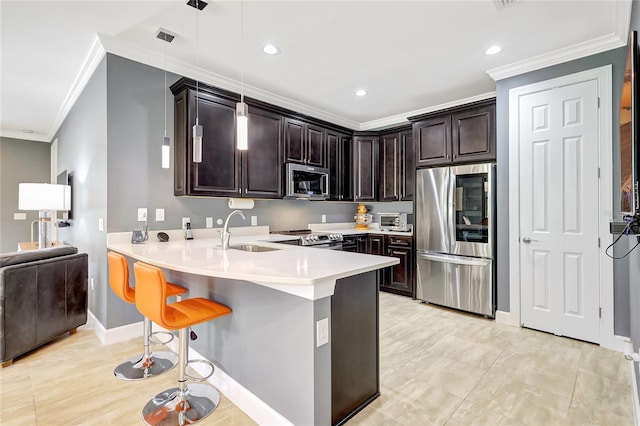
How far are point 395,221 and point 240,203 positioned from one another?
2.41 m

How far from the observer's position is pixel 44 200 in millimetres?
3623

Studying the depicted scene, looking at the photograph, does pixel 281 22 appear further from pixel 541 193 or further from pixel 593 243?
pixel 593 243

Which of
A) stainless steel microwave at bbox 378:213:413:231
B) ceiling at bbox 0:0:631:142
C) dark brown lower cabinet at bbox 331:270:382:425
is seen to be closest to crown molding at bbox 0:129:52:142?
ceiling at bbox 0:0:631:142

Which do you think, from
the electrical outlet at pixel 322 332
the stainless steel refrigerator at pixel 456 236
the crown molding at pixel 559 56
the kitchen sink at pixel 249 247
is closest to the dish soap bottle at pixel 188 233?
the kitchen sink at pixel 249 247

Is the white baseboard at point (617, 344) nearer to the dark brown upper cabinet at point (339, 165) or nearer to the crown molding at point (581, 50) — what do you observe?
the crown molding at point (581, 50)

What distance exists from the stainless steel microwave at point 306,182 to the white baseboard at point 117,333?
214cm

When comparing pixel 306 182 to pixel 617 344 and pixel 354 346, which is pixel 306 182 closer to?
pixel 354 346

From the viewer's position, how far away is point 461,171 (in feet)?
12.0

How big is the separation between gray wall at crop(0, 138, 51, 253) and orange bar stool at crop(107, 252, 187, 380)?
5166 mm

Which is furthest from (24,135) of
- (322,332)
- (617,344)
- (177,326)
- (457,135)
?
(617,344)

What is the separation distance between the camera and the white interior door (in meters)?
2.79

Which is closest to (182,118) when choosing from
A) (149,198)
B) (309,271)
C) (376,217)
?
(149,198)

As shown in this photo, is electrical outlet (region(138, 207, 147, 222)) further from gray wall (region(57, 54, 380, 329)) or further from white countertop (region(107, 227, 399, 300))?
white countertop (region(107, 227, 399, 300))

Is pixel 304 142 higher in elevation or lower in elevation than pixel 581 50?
lower
